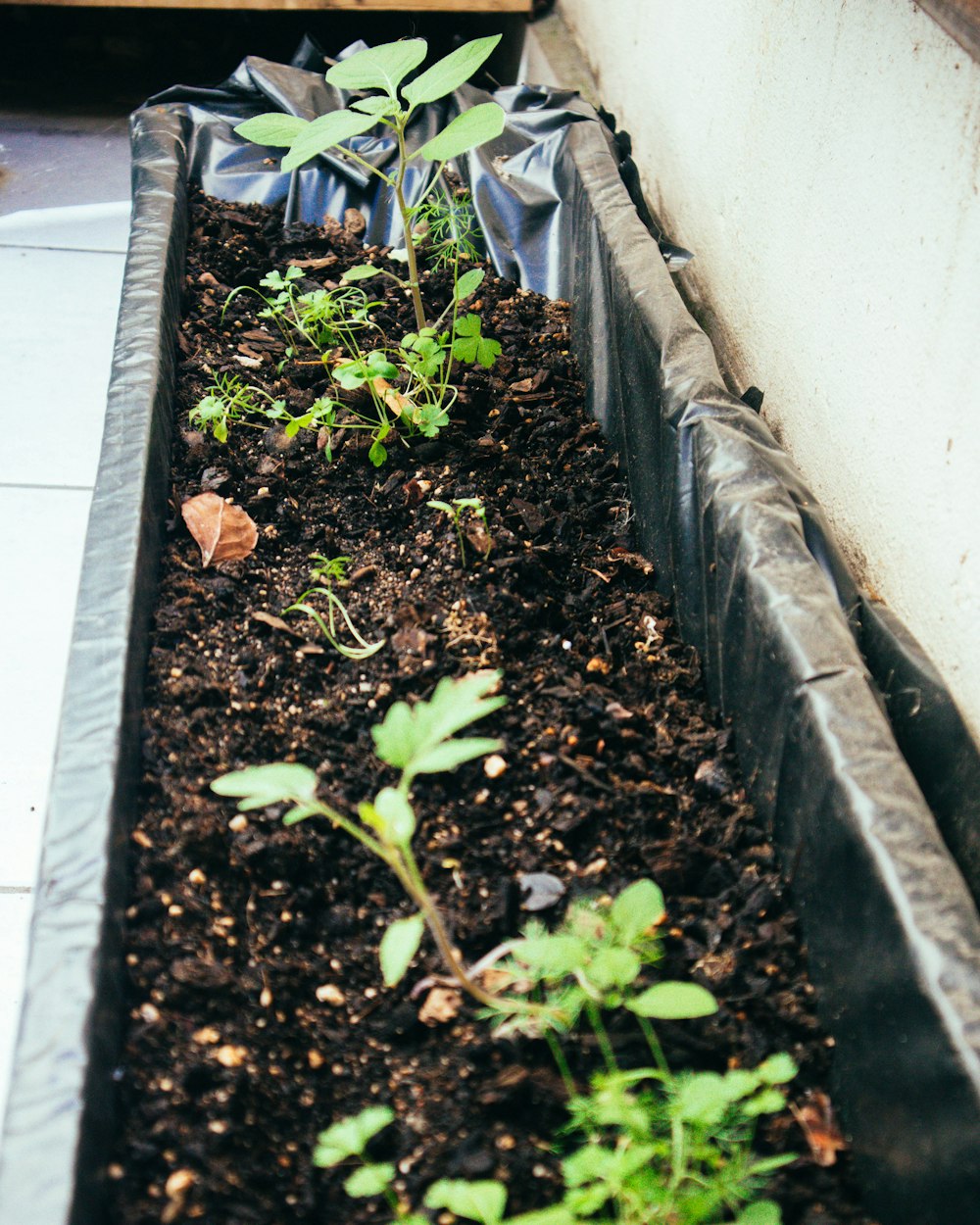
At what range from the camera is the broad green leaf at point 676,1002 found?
3.05 feet

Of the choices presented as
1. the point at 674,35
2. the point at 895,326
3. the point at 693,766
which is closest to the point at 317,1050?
the point at 693,766

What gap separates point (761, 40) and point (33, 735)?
6.09ft

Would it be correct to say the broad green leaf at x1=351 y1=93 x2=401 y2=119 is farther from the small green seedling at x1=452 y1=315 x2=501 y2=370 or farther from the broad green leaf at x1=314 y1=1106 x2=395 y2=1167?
the broad green leaf at x1=314 y1=1106 x2=395 y2=1167

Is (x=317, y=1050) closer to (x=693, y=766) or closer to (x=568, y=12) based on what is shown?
(x=693, y=766)

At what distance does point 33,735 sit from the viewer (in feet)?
6.02

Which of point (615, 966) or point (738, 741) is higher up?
point (738, 741)

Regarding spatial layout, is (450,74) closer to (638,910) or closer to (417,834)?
(417,834)

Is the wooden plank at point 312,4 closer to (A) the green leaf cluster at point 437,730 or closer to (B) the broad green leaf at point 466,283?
(B) the broad green leaf at point 466,283

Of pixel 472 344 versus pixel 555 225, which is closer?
pixel 472 344

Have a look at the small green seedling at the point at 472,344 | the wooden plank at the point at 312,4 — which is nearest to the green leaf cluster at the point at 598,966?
the small green seedling at the point at 472,344

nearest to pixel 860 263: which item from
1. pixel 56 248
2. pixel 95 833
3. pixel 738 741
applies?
pixel 738 741

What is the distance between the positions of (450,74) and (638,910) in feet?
4.62

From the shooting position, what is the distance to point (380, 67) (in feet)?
Result: 5.72

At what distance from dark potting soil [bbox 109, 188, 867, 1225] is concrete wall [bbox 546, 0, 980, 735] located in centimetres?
35
